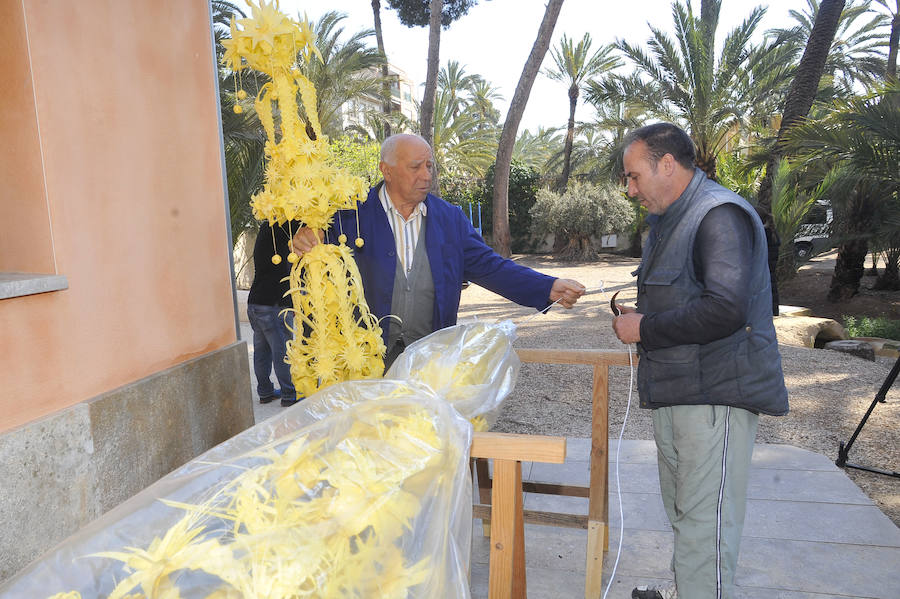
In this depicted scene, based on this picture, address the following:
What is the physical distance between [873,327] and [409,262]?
971cm

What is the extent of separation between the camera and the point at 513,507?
1.62 metres

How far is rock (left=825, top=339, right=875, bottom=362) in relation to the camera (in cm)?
732

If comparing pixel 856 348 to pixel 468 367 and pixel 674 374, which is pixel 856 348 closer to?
pixel 674 374

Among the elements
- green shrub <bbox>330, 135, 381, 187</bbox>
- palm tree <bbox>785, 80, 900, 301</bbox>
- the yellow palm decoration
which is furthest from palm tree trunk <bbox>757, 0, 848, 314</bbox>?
green shrub <bbox>330, 135, 381, 187</bbox>

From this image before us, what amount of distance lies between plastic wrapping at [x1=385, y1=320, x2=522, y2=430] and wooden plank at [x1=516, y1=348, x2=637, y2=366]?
209 millimetres

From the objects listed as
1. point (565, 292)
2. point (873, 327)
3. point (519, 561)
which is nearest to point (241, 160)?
point (565, 292)

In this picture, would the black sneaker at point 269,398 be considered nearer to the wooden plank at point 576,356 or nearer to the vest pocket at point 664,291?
the wooden plank at point 576,356

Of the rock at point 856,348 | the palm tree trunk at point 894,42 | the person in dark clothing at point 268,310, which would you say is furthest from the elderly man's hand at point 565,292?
the palm tree trunk at point 894,42

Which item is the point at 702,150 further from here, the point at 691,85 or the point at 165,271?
the point at 165,271

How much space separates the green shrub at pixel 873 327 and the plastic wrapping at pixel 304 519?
1012cm

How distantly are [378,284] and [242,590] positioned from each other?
1.60 metres

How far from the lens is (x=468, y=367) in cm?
205

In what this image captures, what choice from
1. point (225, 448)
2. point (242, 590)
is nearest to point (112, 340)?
point (225, 448)

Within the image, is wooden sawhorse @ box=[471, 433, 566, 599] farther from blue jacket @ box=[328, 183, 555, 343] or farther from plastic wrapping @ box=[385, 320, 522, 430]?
blue jacket @ box=[328, 183, 555, 343]
